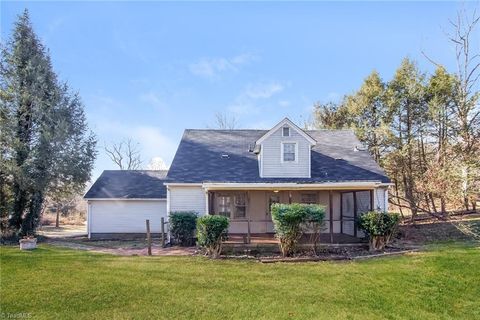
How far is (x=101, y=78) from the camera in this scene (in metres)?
19.4

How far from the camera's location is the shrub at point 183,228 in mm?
15172

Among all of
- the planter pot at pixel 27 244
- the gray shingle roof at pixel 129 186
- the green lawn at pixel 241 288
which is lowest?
the green lawn at pixel 241 288

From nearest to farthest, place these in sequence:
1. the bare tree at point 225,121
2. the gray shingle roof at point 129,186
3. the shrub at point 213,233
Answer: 1. the shrub at point 213,233
2. the gray shingle roof at point 129,186
3. the bare tree at point 225,121

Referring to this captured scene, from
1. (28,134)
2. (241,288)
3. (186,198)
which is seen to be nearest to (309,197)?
(186,198)

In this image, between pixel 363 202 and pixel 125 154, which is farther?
pixel 125 154

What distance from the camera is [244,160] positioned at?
59.0 ft

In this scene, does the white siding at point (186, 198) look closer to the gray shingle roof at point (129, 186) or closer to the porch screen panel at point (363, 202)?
the gray shingle roof at point (129, 186)

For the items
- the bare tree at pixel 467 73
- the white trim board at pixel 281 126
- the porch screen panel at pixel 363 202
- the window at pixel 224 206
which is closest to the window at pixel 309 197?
the porch screen panel at pixel 363 202

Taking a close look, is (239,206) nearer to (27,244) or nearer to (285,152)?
(285,152)

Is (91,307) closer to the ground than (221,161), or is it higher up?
closer to the ground

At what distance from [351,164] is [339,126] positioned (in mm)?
12887

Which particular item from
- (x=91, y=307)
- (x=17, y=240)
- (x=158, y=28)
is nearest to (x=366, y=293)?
(x=91, y=307)

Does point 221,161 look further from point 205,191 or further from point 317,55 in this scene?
point 317,55

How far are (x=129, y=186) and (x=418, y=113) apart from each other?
20.6 m
